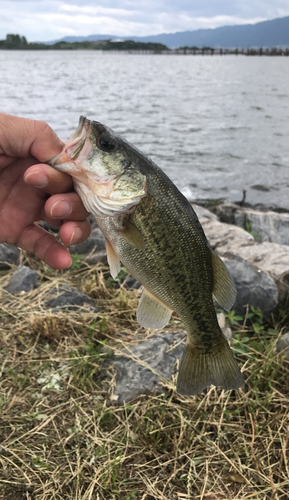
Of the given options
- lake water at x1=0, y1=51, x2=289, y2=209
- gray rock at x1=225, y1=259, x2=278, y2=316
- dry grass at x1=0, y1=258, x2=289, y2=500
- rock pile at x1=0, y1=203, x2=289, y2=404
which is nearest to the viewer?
dry grass at x1=0, y1=258, x2=289, y2=500

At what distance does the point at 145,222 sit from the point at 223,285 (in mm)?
666

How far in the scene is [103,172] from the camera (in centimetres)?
205

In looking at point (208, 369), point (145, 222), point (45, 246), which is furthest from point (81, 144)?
point (208, 369)

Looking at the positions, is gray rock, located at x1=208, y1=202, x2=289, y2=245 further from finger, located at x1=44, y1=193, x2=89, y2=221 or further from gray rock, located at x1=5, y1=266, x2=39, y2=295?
→ finger, located at x1=44, y1=193, x2=89, y2=221

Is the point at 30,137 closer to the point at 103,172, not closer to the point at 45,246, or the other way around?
the point at 103,172

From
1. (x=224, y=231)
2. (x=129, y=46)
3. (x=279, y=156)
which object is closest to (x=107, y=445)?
(x=224, y=231)

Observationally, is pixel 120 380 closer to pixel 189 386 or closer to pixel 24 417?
pixel 24 417

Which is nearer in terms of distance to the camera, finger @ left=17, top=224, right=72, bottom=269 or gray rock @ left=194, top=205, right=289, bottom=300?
finger @ left=17, top=224, right=72, bottom=269

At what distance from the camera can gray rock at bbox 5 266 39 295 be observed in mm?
4641

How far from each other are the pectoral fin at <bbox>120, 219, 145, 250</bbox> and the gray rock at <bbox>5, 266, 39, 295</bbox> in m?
2.98

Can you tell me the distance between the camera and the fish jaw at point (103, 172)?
2.03 m

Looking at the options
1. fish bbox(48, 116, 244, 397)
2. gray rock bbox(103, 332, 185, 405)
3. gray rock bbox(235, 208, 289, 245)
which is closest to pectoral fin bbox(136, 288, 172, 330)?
fish bbox(48, 116, 244, 397)

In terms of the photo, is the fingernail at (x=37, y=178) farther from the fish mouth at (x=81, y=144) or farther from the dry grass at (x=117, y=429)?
the dry grass at (x=117, y=429)

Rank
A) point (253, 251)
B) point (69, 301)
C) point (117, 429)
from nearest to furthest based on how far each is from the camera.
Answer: point (117, 429) → point (69, 301) → point (253, 251)
